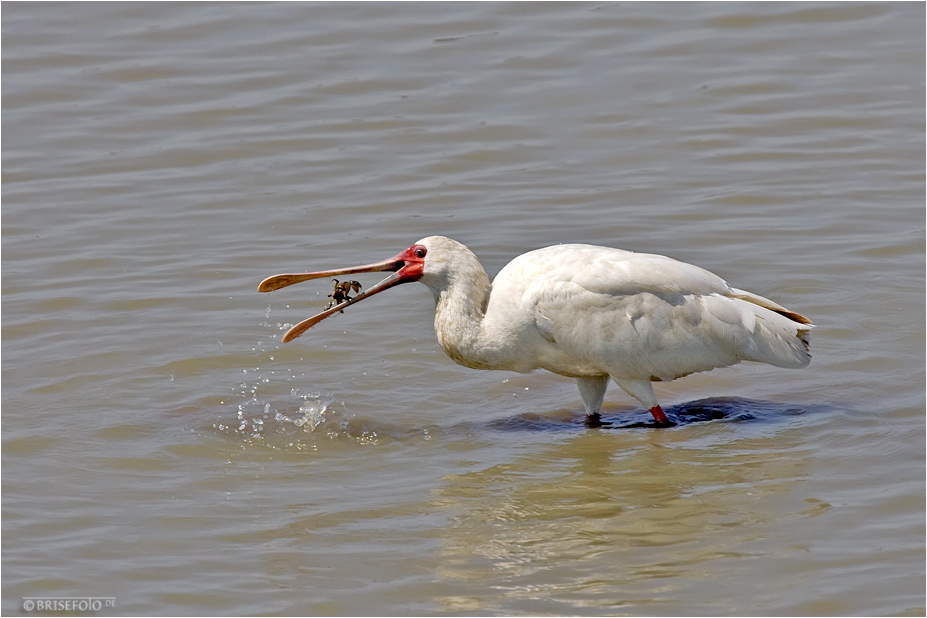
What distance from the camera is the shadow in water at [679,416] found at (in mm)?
9602

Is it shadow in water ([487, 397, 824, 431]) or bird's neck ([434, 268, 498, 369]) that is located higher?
bird's neck ([434, 268, 498, 369])

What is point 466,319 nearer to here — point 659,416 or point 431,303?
point 659,416

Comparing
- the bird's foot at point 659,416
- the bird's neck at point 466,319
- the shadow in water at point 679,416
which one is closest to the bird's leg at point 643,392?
the bird's foot at point 659,416

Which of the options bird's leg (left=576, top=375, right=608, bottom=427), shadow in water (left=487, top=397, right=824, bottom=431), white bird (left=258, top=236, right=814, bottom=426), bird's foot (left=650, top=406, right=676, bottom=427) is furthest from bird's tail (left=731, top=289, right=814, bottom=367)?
bird's leg (left=576, top=375, right=608, bottom=427)

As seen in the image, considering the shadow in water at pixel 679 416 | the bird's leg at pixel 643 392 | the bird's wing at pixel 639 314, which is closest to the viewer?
the bird's wing at pixel 639 314

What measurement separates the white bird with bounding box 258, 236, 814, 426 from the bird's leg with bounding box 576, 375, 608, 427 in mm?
233

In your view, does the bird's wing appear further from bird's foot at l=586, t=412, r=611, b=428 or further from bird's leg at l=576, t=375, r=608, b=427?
bird's foot at l=586, t=412, r=611, b=428

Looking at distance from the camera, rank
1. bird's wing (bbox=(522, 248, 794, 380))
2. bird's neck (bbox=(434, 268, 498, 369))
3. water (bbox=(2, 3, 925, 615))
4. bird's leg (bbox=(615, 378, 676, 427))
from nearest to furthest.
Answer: water (bbox=(2, 3, 925, 615)), bird's wing (bbox=(522, 248, 794, 380)), bird's neck (bbox=(434, 268, 498, 369)), bird's leg (bbox=(615, 378, 676, 427))

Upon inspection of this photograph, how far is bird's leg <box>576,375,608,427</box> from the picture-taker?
9.62 metres

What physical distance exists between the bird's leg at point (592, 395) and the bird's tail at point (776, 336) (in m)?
1.01

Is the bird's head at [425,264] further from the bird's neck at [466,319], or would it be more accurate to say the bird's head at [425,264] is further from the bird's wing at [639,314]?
the bird's wing at [639,314]

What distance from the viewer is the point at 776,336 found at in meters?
9.36

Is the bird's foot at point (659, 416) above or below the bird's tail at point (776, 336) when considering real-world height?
below

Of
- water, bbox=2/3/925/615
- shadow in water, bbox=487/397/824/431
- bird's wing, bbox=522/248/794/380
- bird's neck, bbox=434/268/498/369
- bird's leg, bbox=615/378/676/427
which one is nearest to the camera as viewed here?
water, bbox=2/3/925/615
